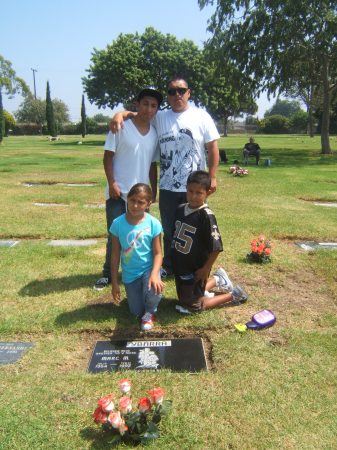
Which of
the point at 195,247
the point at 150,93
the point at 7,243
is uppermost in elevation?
the point at 150,93

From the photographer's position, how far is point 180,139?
391 centimetres

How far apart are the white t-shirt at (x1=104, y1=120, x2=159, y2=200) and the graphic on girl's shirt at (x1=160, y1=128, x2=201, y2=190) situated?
14 cm

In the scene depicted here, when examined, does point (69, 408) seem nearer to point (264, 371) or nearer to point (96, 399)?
point (96, 399)

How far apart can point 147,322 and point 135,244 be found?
634mm

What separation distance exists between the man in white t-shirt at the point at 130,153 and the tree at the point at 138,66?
32929 millimetres

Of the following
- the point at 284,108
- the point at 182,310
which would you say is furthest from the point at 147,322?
the point at 284,108

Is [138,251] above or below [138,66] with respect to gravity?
below

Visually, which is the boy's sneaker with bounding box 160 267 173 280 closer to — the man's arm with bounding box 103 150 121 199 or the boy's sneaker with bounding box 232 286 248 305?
the boy's sneaker with bounding box 232 286 248 305

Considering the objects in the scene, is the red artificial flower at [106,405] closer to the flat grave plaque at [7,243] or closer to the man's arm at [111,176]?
the man's arm at [111,176]

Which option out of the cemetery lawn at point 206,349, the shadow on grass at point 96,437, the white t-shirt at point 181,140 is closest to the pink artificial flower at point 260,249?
the cemetery lawn at point 206,349

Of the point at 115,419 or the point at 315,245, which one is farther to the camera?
the point at 315,245

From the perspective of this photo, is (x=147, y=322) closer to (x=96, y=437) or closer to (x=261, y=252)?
(x=96, y=437)

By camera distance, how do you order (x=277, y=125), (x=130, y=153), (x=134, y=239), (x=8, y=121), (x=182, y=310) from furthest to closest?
(x=277, y=125) → (x=8, y=121) → (x=130, y=153) → (x=182, y=310) → (x=134, y=239)

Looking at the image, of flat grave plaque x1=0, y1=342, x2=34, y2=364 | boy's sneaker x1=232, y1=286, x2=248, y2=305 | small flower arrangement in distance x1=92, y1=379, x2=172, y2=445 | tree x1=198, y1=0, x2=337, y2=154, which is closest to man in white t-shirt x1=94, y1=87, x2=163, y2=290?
boy's sneaker x1=232, y1=286, x2=248, y2=305
